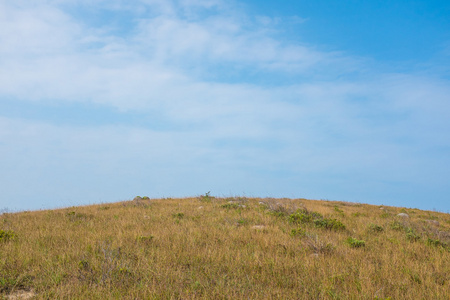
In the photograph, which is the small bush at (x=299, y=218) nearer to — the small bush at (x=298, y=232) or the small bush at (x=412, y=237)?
the small bush at (x=298, y=232)

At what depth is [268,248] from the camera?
24.2 feet

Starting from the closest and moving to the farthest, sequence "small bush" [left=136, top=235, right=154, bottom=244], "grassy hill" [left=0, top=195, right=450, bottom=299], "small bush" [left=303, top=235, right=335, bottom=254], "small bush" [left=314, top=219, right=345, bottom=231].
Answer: "grassy hill" [left=0, top=195, right=450, bottom=299], "small bush" [left=303, top=235, right=335, bottom=254], "small bush" [left=136, top=235, right=154, bottom=244], "small bush" [left=314, top=219, right=345, bottom=231]

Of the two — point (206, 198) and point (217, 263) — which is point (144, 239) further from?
point (206, 198)

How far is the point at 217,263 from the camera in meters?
6.14

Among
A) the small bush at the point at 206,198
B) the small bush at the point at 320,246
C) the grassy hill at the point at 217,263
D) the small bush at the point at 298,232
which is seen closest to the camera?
the grassy hill at the point at 217,263

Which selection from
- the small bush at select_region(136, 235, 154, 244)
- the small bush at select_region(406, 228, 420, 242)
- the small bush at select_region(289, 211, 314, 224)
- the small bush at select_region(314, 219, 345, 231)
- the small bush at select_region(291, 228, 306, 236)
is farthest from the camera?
the small bush at select_region(289, 211, 314, 224)

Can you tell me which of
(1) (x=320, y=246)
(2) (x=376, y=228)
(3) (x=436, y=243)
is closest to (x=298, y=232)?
(1) (x=320, y=246)

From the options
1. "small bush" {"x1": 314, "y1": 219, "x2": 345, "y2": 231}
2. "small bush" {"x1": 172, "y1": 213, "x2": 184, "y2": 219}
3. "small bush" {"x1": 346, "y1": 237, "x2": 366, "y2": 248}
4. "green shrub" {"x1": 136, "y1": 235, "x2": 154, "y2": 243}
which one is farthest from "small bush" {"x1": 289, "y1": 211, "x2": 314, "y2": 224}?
"green shrub" {"x1": 136, "y1": 235, "x2": 154, "y2": 243}

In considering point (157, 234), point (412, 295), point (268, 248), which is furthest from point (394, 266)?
point (157, 234)

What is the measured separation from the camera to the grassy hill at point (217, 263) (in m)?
4.98

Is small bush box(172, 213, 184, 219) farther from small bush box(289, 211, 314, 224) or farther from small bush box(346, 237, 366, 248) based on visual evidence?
small bush box(346, 237, 366, 248)

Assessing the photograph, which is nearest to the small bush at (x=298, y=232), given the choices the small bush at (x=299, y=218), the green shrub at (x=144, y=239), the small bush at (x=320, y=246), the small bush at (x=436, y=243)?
the small bush at (x=320, y=246)

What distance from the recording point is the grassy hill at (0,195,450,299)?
4.98 m

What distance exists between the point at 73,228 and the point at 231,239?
531 centimetres
